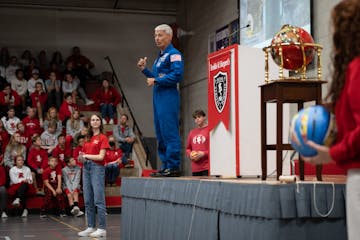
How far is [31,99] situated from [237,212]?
1251cm

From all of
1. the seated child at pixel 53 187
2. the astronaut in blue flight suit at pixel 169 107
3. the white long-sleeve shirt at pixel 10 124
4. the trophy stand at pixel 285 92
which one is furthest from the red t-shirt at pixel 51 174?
the trophy stand at pixel 285 92

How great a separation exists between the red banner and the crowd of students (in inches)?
201

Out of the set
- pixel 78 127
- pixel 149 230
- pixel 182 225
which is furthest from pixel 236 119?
pixel 78 127

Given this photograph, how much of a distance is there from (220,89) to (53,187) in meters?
8.21

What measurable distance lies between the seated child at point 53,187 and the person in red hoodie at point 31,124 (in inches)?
58.0

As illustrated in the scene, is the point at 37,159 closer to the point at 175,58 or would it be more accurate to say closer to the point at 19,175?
the point at 19,175

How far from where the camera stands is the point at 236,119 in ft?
17.5

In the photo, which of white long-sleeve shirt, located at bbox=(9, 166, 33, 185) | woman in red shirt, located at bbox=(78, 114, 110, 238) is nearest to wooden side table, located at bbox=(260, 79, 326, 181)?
woman in red shirt, located at bbox=(78, 114, 110, 238)

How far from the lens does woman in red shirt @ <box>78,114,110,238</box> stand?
7.77 meters

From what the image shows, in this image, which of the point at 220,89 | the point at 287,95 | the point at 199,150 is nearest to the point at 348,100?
the point at 287,95

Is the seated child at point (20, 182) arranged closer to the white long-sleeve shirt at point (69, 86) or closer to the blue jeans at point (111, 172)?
the blue jeans at point (111, 172)

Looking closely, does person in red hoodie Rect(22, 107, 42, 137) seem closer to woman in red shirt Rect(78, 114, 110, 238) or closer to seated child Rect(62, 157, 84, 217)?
seated child Rect(62, 157, 84, 217)

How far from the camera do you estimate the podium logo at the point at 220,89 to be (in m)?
5.48

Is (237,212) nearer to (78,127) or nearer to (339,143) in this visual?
(339,143)
